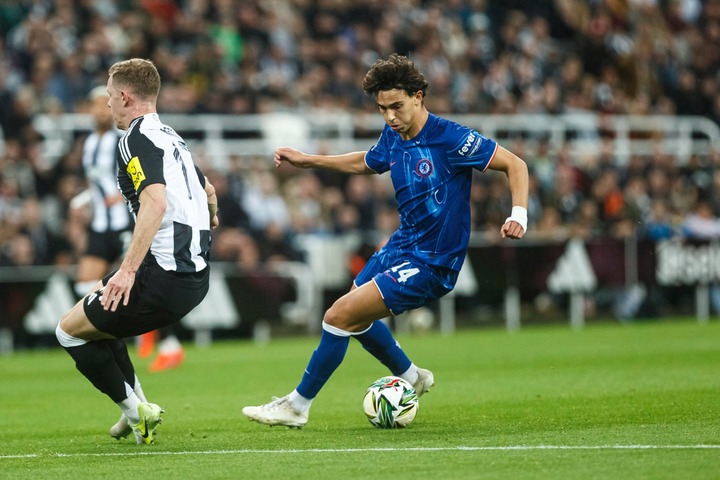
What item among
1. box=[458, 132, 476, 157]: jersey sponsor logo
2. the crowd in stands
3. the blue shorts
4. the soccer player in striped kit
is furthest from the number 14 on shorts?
the crowd in stands

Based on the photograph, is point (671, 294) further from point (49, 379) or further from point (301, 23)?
point (49, 379)

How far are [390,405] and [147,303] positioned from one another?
1810 mm

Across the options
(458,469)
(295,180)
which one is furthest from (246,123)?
(458,469)

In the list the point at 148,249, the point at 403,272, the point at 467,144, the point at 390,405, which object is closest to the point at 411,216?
the point at 403,272

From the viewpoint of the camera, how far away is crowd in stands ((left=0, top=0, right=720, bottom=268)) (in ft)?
62.5

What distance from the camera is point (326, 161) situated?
9.02 metres

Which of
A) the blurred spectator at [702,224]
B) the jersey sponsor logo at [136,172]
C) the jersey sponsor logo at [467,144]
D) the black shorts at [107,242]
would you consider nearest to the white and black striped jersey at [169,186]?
the jersey sponsor logo at [136,172]

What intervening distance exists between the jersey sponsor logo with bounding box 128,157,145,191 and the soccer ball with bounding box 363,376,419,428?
2168 millimetres

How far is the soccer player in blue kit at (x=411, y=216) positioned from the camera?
835cm

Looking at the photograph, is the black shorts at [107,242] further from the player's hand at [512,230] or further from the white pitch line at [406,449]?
the player's hand at [512,230]

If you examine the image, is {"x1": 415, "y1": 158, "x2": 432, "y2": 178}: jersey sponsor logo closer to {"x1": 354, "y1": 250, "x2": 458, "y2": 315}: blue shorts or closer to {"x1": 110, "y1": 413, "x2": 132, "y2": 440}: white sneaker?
{"x1": 354, "y1": 250, "x2": 458, "y2": 315}: blue shorts

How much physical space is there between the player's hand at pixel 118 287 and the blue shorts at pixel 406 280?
5.92ft

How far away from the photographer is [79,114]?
19359 millimetres

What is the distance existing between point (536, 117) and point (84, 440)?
55.8ft
